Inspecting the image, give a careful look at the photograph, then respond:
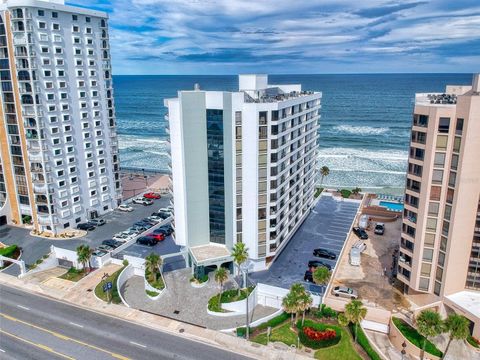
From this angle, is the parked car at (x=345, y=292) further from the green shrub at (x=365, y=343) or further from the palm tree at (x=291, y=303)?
the palm tree at (x=291, y=303)

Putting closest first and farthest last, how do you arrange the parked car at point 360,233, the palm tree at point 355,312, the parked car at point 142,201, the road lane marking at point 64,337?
the palm tree at point 355,312, the road lane marking at point 64,337, the parked car at point 360,233, the parked car at point 142,201

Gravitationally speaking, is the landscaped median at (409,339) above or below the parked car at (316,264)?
below

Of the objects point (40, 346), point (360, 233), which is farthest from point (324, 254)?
point (40, 346)

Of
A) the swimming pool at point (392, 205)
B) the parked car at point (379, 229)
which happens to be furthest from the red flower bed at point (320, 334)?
the swimming pool at point (392, 205)

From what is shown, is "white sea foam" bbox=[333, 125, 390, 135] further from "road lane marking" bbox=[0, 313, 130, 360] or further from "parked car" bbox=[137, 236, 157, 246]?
"road lane marking" bbox=[0, 313, 130, 360]

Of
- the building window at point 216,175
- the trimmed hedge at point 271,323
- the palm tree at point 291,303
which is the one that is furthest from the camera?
the building window at point 216,175

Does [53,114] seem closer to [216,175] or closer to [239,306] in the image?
[216,175]
